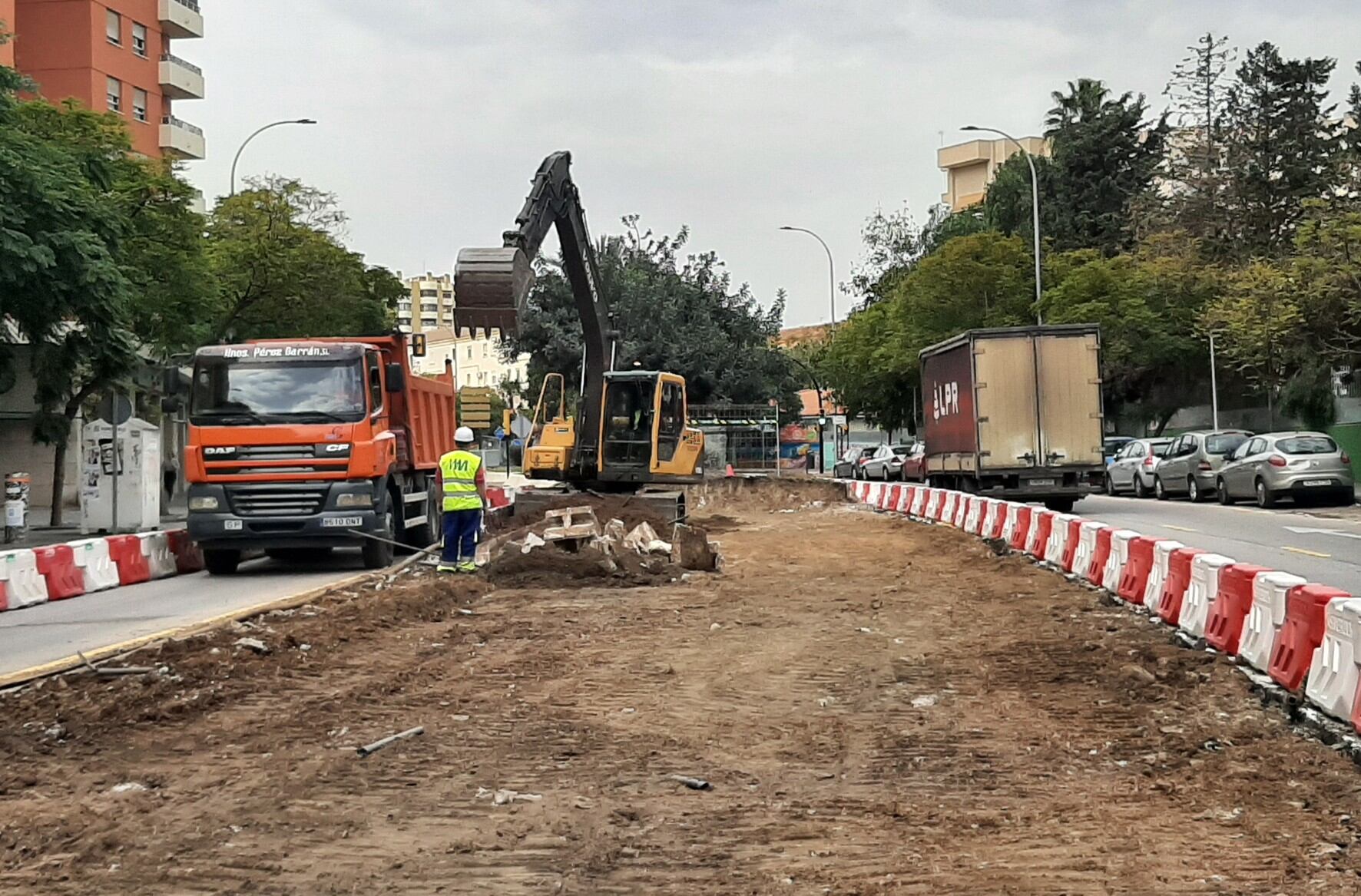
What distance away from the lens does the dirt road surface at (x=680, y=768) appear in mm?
5473

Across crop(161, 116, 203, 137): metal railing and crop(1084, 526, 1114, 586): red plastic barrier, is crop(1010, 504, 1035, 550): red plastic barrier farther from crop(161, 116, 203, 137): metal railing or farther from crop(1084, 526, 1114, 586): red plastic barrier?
crop(161, 116, 203, 137): metal railing

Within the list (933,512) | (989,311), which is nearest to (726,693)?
(933,512)

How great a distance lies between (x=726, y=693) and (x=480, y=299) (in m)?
8.81

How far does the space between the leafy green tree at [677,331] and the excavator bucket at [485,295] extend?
135ft

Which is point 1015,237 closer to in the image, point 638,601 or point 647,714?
point 638,601

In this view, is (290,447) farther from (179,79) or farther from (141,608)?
(179,79)

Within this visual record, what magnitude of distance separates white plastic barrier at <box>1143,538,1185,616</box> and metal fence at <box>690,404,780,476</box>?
3474cm

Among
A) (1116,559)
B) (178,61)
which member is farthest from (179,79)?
(1116,559)

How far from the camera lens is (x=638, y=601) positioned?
48.0ft

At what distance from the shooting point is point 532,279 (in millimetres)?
18719

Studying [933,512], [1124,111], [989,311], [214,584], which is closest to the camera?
[214,584]

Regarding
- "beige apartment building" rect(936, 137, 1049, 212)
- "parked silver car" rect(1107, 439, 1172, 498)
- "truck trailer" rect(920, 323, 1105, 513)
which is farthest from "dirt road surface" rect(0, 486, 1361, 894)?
"beige apartment building" rect(936, 137, 1049, 212)

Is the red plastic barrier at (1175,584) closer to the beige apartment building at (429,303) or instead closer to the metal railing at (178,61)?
the metal railing at (178,61)

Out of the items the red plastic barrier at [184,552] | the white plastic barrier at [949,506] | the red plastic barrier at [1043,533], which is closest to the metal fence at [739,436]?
the white plastic barrier at [949,506]
